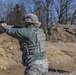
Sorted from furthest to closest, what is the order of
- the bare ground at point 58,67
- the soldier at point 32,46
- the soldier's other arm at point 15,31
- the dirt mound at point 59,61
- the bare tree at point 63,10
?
1. the bare tree at point 63,10
2. the dirt mound at point 59,61
3. the bare ground at point 58,67
4. the soldier at point 32,46
5. the soldier's other arm at point 15,31

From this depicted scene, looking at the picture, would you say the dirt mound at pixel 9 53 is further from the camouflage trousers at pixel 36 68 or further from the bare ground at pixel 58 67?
the camouflage trousers at pixel 36 68

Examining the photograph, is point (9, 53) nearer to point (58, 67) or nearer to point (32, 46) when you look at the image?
point (58, 67)

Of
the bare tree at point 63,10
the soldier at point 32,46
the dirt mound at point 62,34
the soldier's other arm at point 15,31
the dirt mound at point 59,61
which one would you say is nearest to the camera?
the soldier's other arm at point 15,31

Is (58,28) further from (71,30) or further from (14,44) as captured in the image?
(14,44)

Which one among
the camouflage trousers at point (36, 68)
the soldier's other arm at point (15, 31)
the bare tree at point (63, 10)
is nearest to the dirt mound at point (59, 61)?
the camouflage trousers at point (36, 68)

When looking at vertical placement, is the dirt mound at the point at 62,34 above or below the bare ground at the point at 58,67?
below

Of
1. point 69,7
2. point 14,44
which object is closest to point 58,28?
point 14,44

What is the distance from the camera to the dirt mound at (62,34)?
31.4m

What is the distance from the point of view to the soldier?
6293 mm

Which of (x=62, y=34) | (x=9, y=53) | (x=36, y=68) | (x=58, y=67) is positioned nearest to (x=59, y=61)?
(x=58, y=67)

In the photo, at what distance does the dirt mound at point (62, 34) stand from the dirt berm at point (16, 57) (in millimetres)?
11264

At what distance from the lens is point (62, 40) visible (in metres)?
31.1

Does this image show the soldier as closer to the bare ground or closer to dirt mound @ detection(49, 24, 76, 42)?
the bare ground

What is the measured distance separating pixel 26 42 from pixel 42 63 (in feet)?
1.50
